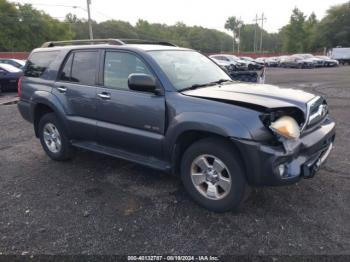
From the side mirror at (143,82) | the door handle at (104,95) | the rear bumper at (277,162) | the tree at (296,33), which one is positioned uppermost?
the tree at (296,33)

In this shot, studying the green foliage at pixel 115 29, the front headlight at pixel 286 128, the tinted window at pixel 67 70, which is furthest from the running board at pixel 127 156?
the green foliage at pixel 115 29

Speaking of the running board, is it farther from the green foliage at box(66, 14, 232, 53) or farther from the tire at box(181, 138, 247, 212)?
the green foliage at box(66, 14, 232, 53)

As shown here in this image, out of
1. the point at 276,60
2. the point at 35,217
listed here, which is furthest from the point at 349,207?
the point at 276,60

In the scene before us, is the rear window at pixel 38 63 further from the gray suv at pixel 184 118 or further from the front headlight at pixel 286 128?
the front headlight at pixel 286 128

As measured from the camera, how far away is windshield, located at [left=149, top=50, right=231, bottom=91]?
13.3 feet

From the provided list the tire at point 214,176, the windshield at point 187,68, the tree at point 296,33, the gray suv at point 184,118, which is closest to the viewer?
the gray suv at point 184,118

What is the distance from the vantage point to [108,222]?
140 inches

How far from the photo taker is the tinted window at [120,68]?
420cm

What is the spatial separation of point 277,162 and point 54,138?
12.1 ft

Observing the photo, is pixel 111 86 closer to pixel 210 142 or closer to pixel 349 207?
pixel 210 142

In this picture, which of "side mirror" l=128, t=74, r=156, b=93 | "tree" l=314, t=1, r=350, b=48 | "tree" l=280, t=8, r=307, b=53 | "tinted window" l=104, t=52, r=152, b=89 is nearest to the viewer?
"side mirror" l=128, t=74, r=156, b=93

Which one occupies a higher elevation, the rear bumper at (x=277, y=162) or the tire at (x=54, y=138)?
the rear bumper at (x=277, y=162)

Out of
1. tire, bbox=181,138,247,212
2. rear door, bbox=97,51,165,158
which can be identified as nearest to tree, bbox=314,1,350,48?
rear door, bbox=97,51,165,158

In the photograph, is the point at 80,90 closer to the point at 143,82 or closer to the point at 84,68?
the point at 84,68
